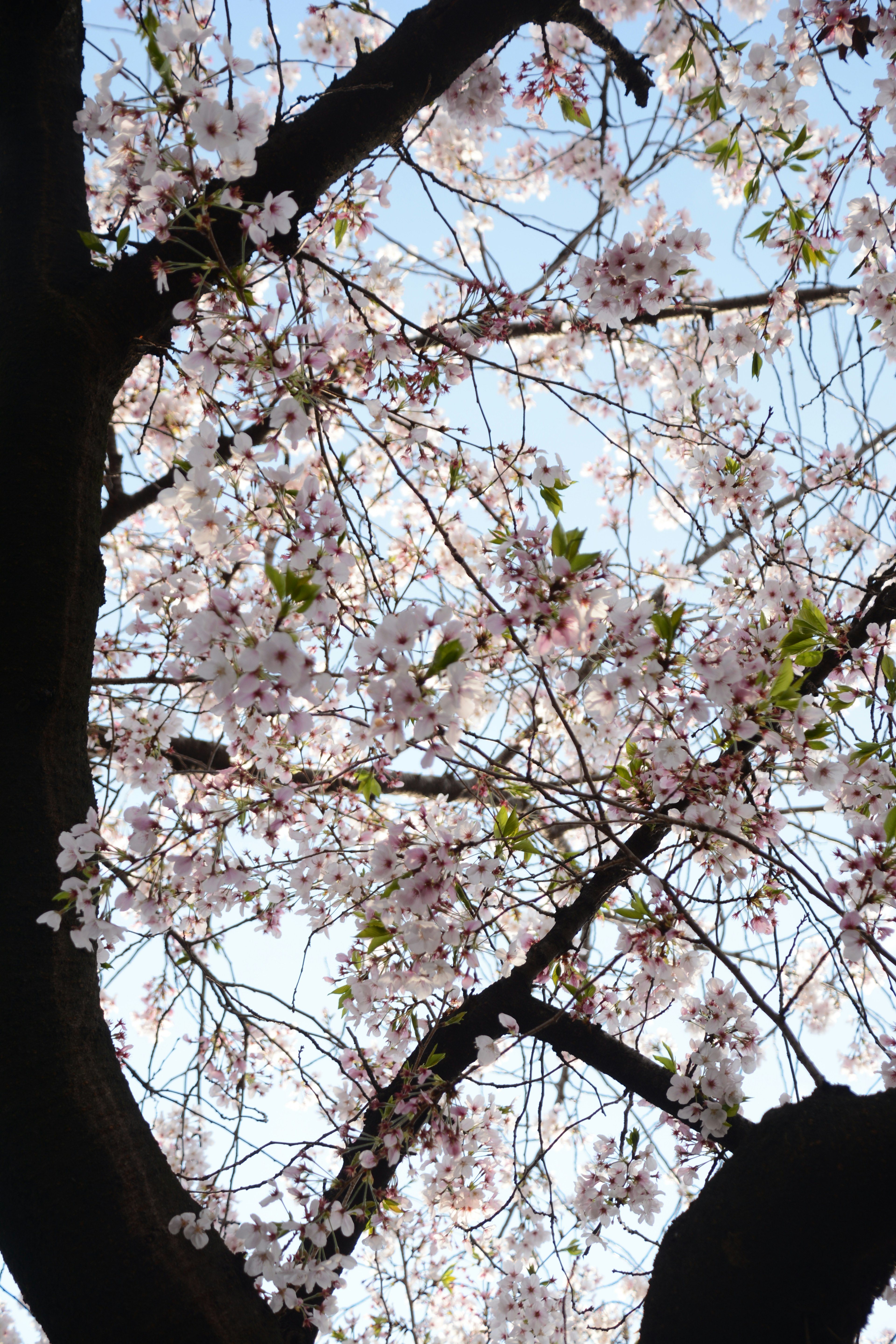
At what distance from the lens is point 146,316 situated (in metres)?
1.84

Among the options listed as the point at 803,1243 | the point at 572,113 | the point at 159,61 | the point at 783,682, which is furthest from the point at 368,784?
the point at 572,113

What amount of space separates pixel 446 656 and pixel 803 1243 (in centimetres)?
106

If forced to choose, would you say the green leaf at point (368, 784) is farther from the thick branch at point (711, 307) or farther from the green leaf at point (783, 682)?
the thick branch at point (711, 307)

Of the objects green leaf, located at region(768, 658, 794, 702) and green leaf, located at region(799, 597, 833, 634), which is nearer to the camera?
green leaf, located at region(768, 658, 794, 702)

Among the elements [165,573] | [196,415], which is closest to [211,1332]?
[165,573]

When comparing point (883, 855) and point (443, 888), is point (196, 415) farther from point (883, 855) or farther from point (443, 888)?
point (883, 855)

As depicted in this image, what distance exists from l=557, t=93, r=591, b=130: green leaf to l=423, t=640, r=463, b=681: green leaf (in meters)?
1.86

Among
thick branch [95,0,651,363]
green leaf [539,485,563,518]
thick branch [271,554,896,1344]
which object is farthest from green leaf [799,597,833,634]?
thick branch [95,0,651,363]

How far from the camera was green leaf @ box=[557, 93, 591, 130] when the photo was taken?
219cm

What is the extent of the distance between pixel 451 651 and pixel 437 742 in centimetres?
21

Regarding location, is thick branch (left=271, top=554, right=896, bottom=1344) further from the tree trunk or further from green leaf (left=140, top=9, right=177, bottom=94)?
green leaf (left=140, top=9, right=177, bottom=94)

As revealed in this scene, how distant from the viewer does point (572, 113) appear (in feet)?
7.18

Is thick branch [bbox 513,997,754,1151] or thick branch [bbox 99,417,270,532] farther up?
thick branch [bbox 99,417,270,532]

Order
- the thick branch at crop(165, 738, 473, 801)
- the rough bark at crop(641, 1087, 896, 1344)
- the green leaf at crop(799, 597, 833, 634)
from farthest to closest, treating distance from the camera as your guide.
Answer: the thick branch at crop(165, 738, 473, 801) < the green leaf at crop(799, 597, 833, 634) < the rough bark at crop(641, 1087, 896, 1344)
